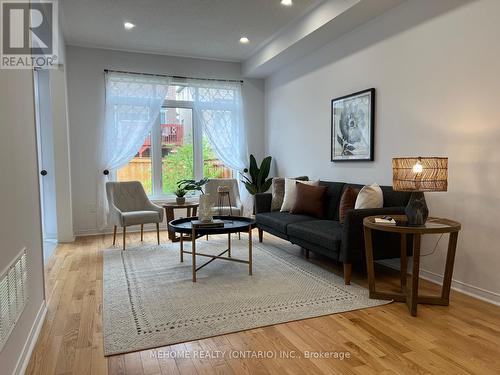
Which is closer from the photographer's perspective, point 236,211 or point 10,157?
point 10,157

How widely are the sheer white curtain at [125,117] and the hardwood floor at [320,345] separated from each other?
9.91 ft

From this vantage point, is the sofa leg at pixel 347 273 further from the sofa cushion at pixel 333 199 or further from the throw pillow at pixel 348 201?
the sofa cushion at pixel 333 199

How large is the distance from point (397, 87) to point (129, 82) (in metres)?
3.94

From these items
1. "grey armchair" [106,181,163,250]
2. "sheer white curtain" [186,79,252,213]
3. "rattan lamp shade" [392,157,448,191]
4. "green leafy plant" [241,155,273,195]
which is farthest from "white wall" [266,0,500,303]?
"grey armchair" [106,181,163,250]

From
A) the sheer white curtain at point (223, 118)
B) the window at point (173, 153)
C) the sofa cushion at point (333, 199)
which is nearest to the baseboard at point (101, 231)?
the window at point (173, 153)

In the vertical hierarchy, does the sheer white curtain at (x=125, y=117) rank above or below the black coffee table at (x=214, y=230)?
above

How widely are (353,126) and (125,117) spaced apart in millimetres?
3429

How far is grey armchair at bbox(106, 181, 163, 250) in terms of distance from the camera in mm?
4512

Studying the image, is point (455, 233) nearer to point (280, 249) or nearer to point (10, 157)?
point (280, 249)

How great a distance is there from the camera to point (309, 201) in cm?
424

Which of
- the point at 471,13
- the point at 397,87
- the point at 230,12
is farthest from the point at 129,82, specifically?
the point at 471,13

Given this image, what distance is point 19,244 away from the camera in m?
1.99

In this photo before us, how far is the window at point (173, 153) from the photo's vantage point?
19.3 feet

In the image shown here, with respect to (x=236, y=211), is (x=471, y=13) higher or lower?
higher
